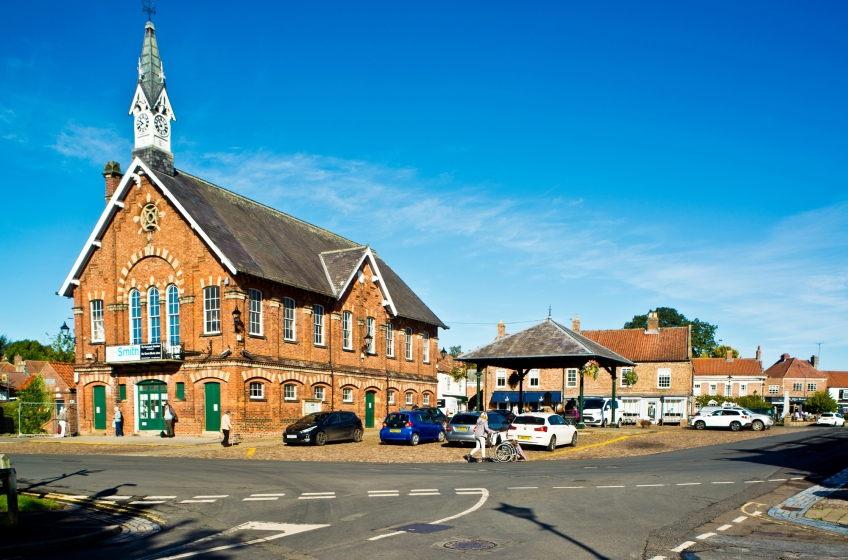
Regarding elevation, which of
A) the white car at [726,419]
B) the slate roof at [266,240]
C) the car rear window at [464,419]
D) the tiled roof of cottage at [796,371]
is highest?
the slate roof at [266,240]

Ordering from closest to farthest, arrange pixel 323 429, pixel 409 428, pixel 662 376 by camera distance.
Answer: pixel 323 429 → pixel 409 428 → pixel 662 376

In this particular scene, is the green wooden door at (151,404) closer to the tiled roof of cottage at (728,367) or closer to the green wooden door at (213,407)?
the green wooden door at (213,407)

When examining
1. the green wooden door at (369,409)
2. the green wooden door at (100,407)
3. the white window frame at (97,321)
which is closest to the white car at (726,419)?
the green wooden door at (369,409)

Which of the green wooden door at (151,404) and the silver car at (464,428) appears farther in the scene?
the green wooden door at (151,404)

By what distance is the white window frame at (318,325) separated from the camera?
129 ft

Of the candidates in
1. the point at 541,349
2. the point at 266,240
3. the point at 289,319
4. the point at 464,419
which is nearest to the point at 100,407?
the point at 289,319

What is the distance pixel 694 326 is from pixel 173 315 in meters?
90.7

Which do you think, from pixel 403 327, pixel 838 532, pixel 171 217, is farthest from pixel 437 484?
pixel 403 327

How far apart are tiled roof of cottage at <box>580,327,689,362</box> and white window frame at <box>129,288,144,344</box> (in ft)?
152

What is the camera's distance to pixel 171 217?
→ 36.0m

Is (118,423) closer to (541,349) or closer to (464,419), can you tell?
(464,419)

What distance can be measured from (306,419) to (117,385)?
502 inches

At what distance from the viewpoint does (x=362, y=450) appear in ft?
91.6

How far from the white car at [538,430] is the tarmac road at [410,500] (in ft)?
10.8
